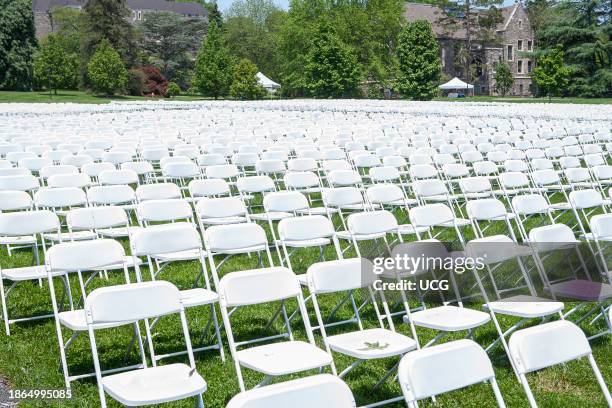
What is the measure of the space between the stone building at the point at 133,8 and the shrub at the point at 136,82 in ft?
116

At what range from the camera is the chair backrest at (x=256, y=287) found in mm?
3981

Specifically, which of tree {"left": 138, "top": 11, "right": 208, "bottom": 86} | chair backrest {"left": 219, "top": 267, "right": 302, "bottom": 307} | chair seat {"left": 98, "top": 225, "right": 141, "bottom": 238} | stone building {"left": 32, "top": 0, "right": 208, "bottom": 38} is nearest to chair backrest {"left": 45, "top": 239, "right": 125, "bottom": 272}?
chair backrest {"left": 219, "top": 267, "right": 302, "bottom": 307}

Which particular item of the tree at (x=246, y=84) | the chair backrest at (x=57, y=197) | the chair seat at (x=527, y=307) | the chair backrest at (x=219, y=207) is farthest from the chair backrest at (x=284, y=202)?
the tree at (x=246, y=84)

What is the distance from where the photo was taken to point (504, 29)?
75.0m

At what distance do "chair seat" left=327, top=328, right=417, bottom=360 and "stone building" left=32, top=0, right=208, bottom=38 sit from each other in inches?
3794

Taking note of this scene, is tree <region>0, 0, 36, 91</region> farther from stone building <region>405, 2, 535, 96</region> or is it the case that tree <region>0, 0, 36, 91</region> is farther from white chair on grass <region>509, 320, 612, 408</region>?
white chair on grass <region>509, 320, 612, 408</region>

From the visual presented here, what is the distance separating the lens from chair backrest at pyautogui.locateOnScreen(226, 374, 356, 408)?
2.37m

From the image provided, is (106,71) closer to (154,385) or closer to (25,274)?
(25,274)

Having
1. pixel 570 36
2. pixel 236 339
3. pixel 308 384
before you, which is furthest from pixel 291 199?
pixel 570 36

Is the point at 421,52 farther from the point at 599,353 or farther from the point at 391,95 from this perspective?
the point at 599,353

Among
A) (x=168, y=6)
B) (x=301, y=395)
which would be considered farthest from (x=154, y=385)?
(x=168, y=6)

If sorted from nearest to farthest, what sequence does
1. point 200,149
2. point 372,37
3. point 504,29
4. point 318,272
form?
point 318,272 → point 200,149 → point 372,37 → point 504,29

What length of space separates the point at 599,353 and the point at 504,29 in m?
75.3

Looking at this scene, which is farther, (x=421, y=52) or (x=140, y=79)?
(x=140, y=79)
